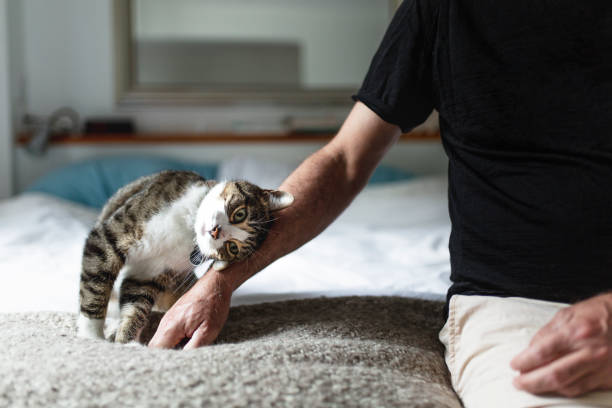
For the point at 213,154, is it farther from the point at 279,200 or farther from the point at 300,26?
the point at 279,200

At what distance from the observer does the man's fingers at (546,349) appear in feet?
2.16

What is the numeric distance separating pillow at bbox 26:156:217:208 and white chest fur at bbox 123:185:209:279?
1.64m

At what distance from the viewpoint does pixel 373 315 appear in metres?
0.95

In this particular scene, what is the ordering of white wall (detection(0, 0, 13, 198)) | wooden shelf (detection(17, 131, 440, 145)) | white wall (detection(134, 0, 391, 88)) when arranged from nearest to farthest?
white wall (detection(0, 0, 13, 198)), wooden shelf (detection(17, 131, 440, 145)), white wall (detection(134, 0, 391, 88))

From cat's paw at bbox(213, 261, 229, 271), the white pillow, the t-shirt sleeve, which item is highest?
the t-shirt sleeve

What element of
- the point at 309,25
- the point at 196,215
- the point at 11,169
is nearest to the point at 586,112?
the point at 196,215

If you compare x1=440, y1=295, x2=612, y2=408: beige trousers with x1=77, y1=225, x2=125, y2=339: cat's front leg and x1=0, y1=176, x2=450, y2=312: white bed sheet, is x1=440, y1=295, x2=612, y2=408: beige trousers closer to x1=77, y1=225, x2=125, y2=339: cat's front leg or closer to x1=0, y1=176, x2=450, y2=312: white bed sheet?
x1=0, y1=176, x2=450, y2=312: white bed sheet

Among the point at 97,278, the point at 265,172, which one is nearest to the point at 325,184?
the point at 97,278

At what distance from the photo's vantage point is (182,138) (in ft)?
9.61

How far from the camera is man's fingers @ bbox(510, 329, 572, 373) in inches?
25.9

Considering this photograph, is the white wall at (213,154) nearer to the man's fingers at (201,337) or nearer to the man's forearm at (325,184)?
the man's forearm at (325,184)

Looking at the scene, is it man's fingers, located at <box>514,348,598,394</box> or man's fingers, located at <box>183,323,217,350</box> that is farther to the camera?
man's fingers, located at <box>183,323,217,350</box>

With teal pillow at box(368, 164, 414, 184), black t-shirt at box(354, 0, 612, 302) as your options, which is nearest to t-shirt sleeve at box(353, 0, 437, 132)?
black t-shirt at box(354, 0, 612, 302)

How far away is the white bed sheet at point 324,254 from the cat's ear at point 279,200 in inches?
10.1
